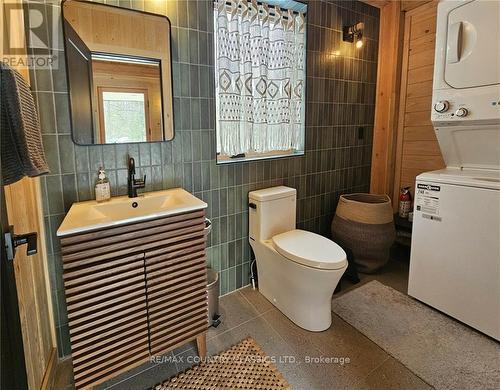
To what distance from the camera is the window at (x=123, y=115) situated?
5.16ft

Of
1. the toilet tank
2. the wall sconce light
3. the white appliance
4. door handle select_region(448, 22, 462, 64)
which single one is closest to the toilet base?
the toilet tank

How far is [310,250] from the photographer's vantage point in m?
1.75

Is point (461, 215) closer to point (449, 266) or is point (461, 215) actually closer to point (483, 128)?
point (449, 266)

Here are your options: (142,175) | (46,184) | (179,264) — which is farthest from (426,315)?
(46,184)

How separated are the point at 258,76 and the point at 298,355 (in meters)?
Answer: 1.76

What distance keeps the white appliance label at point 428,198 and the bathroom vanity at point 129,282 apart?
4.55 feet

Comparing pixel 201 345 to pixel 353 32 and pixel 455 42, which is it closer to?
pixel 455 42

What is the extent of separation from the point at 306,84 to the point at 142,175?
141 cm

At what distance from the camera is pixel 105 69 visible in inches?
60.9

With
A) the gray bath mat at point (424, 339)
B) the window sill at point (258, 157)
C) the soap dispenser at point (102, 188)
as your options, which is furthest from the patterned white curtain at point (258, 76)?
the gray bath mat at point (424, 339)

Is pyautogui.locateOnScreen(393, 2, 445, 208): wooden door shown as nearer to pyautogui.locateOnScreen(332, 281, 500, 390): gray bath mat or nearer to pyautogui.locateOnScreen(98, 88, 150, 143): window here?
pyautogui.locateOnScreen(332, 281, 500, 390): gray bath mat

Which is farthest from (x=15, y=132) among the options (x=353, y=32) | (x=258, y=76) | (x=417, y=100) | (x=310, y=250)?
(x=417, y=100)

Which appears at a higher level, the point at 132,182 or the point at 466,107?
the point at 466,107

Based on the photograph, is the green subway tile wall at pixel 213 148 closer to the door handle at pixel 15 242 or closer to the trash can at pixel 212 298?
the trash can at pixel 212 298
